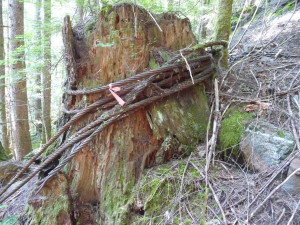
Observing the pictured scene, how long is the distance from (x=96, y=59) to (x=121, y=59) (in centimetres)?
22

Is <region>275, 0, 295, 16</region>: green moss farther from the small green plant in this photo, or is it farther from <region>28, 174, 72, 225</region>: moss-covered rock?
<region>28, 174, 72, 225</region>: moss-covered rock

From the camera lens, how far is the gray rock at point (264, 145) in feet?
5.17

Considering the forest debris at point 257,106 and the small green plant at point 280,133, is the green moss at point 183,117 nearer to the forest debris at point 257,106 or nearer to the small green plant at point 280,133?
the forest debris at point 257,106

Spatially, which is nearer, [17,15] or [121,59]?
[121,59]

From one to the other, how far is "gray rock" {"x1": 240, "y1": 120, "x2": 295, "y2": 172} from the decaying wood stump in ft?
1.44

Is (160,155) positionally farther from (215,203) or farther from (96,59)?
(96,59)

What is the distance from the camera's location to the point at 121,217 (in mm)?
1594

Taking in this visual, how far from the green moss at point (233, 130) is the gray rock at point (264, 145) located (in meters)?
0.05

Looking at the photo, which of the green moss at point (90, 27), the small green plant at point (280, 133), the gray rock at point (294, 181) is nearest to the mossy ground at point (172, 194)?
the gray rock at point (294, 181)

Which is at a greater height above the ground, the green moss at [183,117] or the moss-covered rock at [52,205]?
the green moss at [183,117]

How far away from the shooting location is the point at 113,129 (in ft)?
5.85

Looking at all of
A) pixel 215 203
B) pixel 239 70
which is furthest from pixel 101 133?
pixel 239 70

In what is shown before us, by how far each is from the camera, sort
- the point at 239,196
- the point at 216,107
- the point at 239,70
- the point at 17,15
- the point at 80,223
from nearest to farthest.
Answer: the point at 239,196 → the point at 80,223 → the point at 216,107 → the point at 239,70 → the point at 17,15

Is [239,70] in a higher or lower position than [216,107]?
higher
